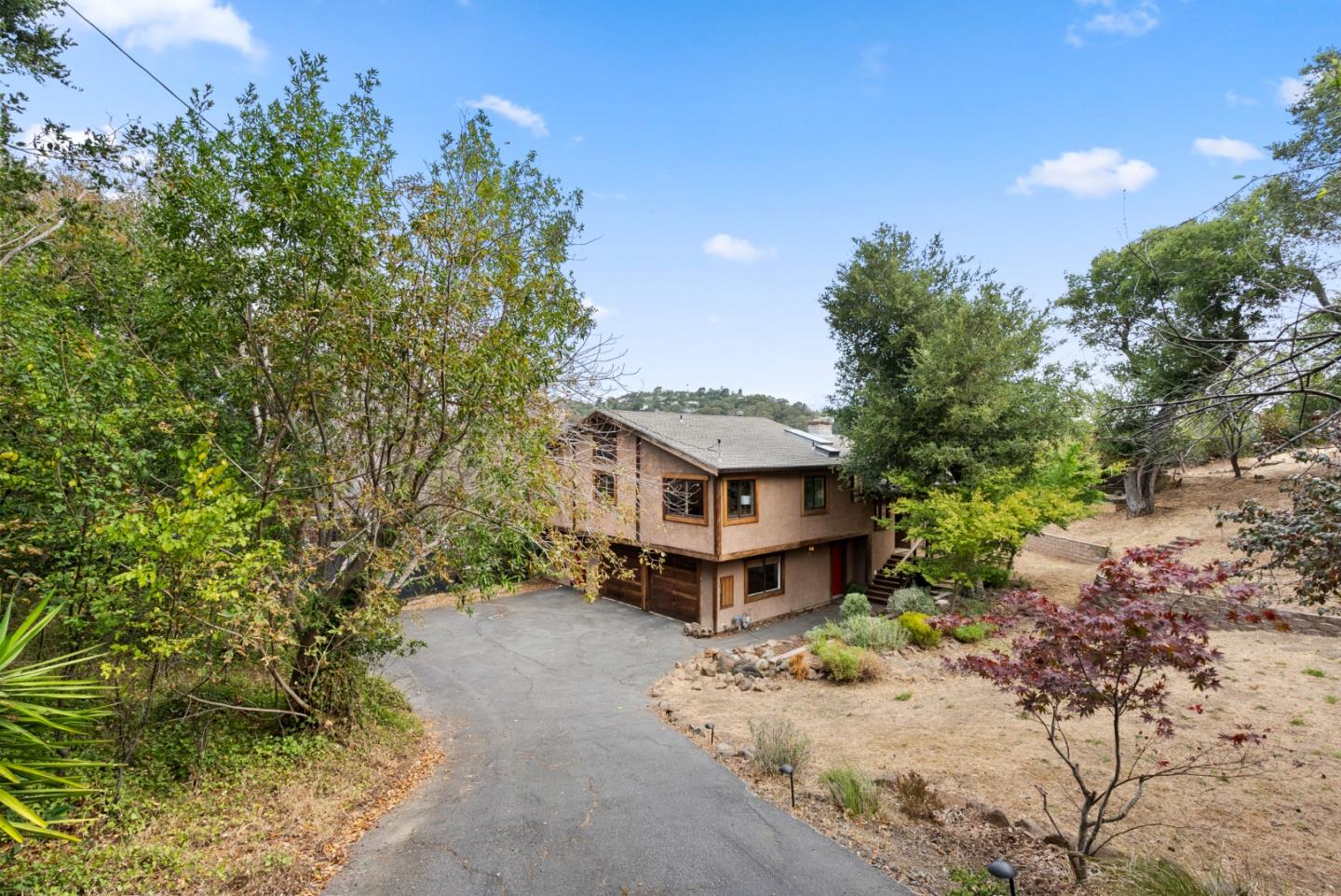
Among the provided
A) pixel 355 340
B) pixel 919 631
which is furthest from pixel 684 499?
pixel 355 340

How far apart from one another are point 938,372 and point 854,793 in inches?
469

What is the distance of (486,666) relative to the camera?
485 inches

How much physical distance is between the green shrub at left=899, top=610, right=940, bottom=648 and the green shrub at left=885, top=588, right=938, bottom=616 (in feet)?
4.40

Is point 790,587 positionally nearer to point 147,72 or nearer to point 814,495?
point 814,495

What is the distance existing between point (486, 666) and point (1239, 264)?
2376 centimetres

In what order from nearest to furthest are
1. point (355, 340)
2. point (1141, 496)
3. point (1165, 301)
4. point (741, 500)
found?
point (355, 340) → point (1165, 301) → point (741, 500) → point (1141, 496)

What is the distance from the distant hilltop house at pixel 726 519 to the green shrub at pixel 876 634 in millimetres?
3691

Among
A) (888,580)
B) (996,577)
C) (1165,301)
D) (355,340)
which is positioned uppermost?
(1165,301)

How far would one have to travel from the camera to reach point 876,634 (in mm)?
12766

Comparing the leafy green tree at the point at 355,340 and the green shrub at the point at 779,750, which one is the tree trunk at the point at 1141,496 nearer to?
the green shrub at the point at 779,750

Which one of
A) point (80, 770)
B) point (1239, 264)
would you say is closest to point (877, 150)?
point (1239, 264)

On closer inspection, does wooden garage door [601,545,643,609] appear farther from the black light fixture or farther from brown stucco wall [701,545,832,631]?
the black light fixture

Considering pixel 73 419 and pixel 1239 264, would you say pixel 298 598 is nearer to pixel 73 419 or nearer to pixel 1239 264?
pixel 73 419

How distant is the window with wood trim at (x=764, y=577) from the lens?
647 inches
